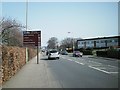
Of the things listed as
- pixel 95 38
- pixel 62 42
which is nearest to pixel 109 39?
pixel 95 38

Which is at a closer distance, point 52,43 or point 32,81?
point 32,81

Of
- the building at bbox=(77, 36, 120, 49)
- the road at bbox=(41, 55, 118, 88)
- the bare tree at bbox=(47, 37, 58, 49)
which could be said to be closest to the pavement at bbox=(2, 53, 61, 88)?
the road at bbox=(41, 55, 118, 88)

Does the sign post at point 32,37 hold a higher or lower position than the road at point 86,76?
higher

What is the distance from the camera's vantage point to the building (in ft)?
432

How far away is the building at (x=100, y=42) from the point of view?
5187 inches

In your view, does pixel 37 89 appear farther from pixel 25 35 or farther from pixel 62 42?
pixel 62 42

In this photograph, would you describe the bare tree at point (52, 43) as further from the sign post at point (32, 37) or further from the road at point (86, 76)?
the road at point (86, 76)

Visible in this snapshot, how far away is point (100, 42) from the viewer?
140250 millimetres

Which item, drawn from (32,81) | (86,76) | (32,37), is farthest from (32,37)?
(32,81)

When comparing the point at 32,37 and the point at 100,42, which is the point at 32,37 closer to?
the point at 32,37

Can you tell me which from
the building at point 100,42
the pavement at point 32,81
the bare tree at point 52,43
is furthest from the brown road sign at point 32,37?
the bare tree at point 52,43

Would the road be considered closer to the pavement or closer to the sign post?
the pavement

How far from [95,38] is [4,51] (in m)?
132

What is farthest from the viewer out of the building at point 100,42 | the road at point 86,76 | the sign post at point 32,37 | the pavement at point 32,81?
the building at point 100,42
